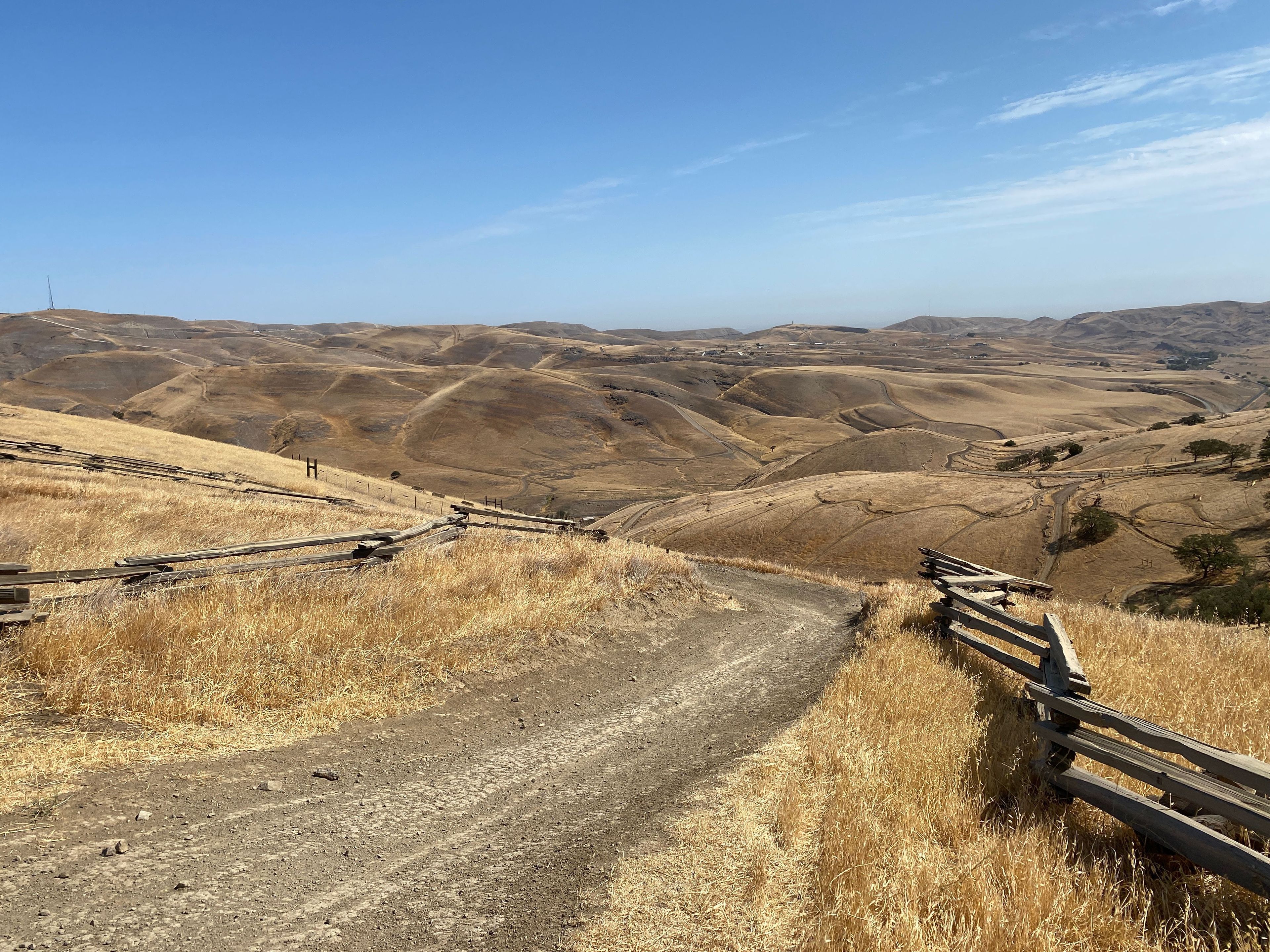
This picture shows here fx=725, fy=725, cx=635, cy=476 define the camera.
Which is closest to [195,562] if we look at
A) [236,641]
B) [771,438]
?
[236,641]

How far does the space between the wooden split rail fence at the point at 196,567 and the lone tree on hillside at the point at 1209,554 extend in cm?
2808

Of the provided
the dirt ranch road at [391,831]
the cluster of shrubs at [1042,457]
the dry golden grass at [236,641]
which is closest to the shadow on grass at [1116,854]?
the dirt ranch road at [391,831]

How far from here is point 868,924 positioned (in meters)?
3.99

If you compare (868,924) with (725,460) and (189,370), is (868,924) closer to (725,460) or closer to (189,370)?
(725,460)

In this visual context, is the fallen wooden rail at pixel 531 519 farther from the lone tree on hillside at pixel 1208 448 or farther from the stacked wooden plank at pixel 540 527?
the lone tree on hillside at pixel 1208 448

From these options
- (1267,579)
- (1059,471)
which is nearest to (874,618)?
(1267,579)

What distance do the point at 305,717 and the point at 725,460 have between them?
91.8 metres

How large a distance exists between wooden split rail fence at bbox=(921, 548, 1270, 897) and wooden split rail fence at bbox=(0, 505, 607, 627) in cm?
857

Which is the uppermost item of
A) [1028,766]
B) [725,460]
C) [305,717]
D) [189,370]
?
[189,370]

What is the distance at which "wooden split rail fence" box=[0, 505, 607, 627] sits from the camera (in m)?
6.68

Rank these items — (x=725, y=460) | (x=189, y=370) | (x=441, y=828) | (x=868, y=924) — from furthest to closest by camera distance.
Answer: (x=189, y=370), (x=725, y=460), (x=441, y=828), (x=868, y=924)

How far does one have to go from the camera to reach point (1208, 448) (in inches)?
1519

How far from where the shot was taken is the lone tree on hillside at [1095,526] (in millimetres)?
30828

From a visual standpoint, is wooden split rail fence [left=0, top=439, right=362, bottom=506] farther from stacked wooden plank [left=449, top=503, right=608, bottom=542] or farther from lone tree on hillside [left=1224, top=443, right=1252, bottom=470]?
lone tree on hillside [left=1224, top=443, right=1252, bottom=470]
